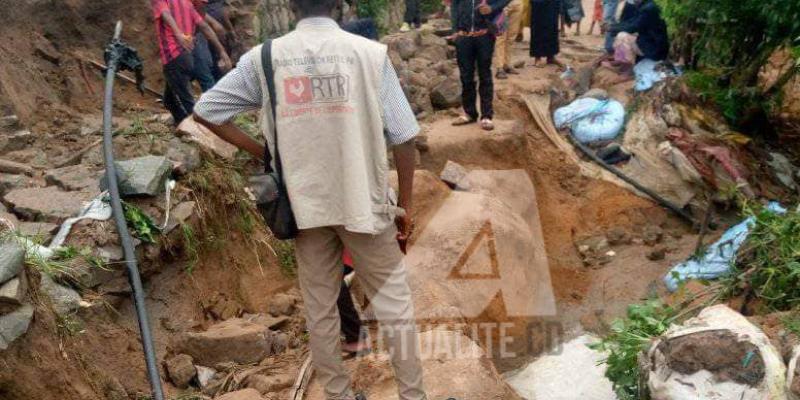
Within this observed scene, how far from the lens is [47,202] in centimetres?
380

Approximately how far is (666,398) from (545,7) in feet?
22.7

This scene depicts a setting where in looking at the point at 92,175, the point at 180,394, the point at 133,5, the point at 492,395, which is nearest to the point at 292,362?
the point at 180,394

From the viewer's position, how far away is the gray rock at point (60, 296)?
9.93ft

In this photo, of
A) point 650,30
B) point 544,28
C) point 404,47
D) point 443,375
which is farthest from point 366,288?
point 544,28

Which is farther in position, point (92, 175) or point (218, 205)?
point (218, 205)

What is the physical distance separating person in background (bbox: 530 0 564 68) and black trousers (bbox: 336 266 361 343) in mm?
6370

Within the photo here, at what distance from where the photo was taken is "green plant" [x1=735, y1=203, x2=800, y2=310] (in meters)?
3.37

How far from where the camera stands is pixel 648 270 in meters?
5.76

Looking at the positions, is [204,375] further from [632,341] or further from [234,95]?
[632,341]

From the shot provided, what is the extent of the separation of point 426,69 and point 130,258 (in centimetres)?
551

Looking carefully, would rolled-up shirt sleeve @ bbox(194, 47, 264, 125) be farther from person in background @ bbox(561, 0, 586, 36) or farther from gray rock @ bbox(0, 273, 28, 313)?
person in background @ bbox(561, 0, 586, 36)

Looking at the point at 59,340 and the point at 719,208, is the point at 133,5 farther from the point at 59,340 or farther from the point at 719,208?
the point at 719,208

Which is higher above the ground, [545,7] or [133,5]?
[133,5]

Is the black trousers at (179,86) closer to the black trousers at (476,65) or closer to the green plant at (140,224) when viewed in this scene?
the green plant at (140,224)
